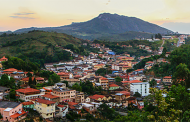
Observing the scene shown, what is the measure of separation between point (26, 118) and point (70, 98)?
5541 mm

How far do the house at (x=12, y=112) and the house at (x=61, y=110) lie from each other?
222 centimetres

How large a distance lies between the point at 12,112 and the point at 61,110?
11.1 ft

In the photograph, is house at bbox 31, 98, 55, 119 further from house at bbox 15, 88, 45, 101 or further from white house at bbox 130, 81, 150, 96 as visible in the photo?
white house at bbox 130, 81, 150, 96

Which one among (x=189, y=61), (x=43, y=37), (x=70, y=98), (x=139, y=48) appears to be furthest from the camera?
(x=139, y=48)

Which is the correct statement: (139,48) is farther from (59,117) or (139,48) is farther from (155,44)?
(59,117)

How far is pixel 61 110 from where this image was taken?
16844 millimetres

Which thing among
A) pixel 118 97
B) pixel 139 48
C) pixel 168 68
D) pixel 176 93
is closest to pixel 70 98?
pixel 118 97

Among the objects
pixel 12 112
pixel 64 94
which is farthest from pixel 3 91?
pixel 64 94

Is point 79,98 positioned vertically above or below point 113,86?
above

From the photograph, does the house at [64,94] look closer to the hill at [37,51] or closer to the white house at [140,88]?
the white house at [140,88]

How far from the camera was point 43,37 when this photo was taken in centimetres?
5634

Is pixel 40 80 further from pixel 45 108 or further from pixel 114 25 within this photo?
pixel 114 25

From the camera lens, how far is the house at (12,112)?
14.6 m

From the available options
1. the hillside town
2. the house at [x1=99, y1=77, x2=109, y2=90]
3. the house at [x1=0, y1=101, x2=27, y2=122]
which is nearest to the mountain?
the house at [x1=99, y1=77, x2=109, y2=90]
